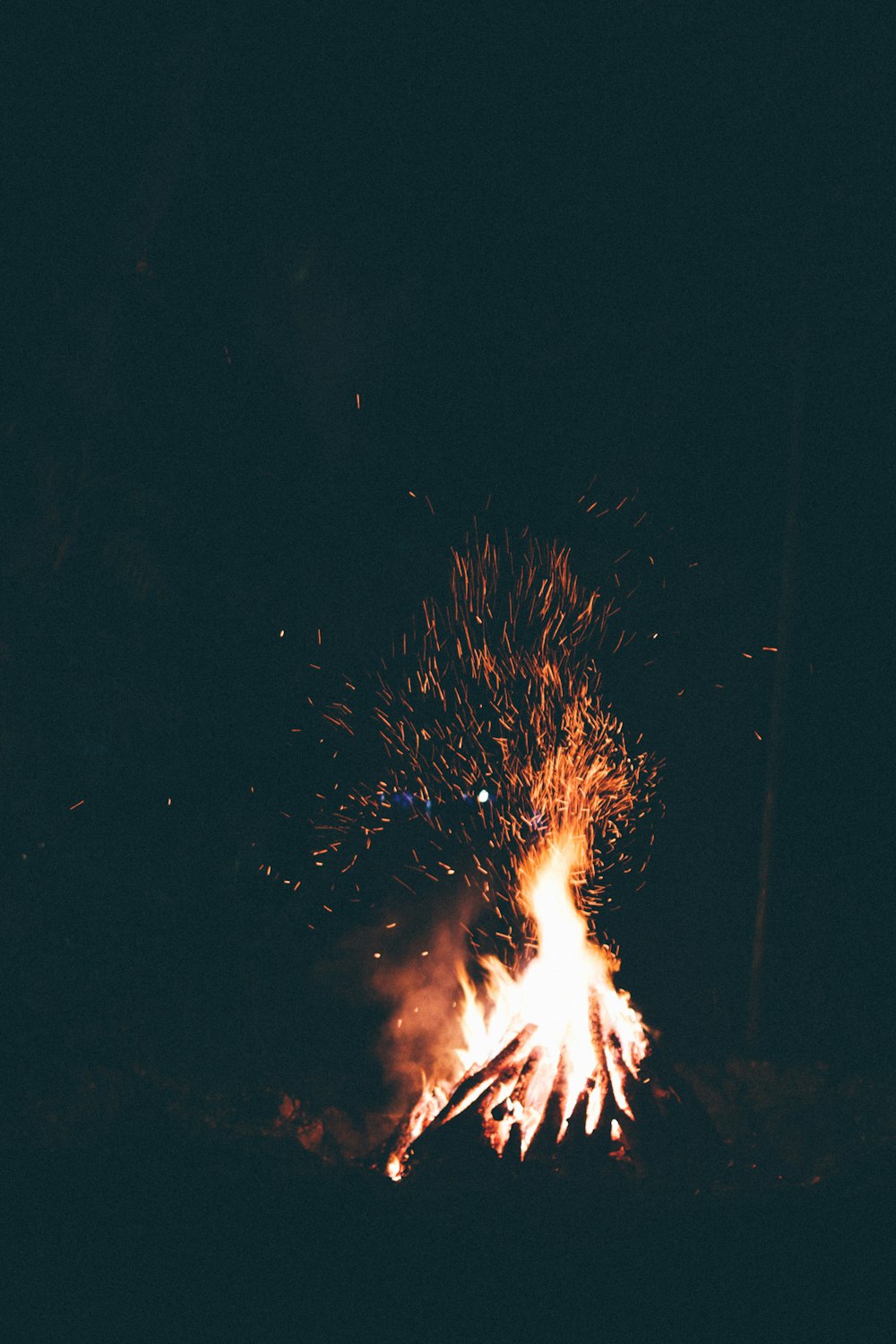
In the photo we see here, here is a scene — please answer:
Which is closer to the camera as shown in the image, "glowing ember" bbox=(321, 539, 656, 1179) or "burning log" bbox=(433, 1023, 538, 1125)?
"burning log" bbox=(433, 1023, 538, 1125)

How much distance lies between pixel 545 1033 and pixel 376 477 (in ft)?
6.96

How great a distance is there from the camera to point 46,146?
2.62 meters

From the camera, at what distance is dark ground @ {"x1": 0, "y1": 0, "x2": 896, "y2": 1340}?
2588 mm

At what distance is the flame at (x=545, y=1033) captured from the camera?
7.18 feet

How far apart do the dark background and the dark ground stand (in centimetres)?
1

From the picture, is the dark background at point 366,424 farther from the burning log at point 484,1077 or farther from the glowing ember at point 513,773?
the burning log at point 484,1077

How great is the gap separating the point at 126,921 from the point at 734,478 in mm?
3011

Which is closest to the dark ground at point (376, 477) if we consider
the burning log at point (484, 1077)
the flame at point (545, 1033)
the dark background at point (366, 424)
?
the dark background at point (366, 424)

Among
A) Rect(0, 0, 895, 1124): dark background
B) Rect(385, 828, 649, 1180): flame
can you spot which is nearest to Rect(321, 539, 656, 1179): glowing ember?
Rect(385, 828, 649, 1180): flame

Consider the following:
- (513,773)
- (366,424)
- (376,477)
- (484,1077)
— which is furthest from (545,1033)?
(366,424)

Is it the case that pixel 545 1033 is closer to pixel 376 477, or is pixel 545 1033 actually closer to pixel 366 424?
pixel 376 477

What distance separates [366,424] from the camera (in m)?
2.78

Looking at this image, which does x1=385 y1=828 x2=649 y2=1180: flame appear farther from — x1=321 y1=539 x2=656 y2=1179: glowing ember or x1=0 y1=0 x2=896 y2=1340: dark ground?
x1=0 y1=0 x2=896 y2=1340: dark ground

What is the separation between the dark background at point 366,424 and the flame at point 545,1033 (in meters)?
0.48
